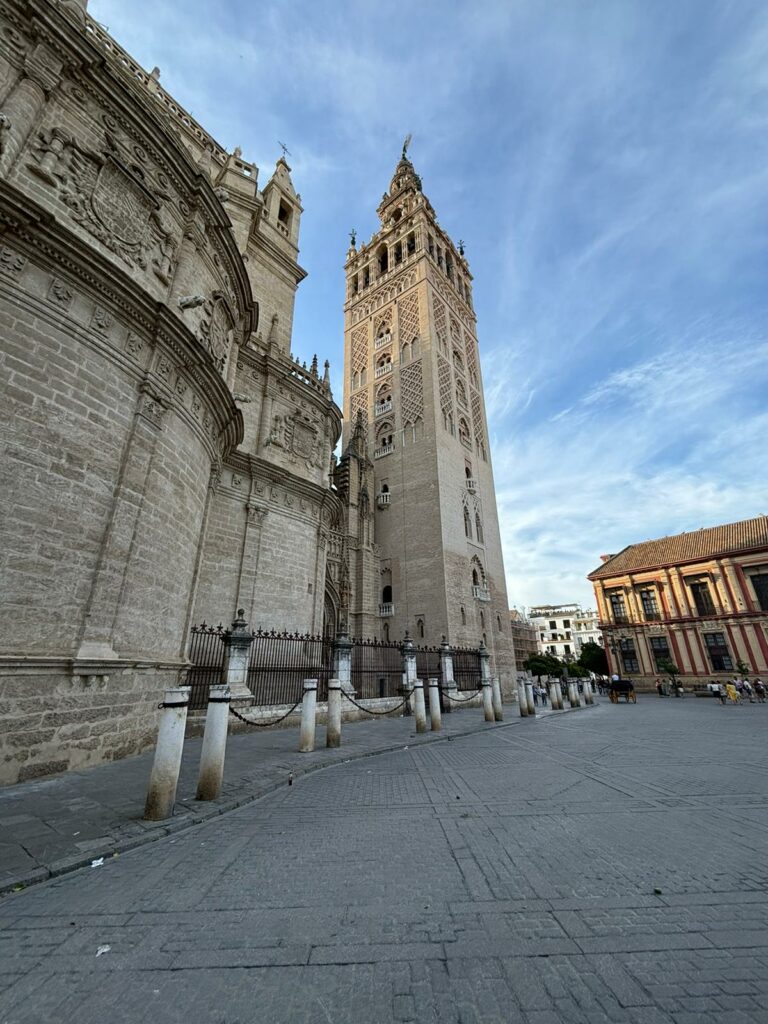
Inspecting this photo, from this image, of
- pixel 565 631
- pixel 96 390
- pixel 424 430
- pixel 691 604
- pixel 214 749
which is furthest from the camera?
pixel 565 631

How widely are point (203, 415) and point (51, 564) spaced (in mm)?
4584

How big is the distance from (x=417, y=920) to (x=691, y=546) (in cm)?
3971

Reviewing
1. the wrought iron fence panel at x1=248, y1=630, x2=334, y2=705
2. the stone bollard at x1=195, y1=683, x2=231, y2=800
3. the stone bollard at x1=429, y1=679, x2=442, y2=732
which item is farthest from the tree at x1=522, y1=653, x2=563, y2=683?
the stone bollard at x1=195, y1=683, x2=231, y2=800

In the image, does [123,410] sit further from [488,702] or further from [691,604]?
[691,604]

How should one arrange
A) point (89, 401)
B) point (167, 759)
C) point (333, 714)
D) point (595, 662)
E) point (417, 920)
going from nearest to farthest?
point (417, 920), point (167, 759), point (89, 401), point (333, 714), point (595, 662)

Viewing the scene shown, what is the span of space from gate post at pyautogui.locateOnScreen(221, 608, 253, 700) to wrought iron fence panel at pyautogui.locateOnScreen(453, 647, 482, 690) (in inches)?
436

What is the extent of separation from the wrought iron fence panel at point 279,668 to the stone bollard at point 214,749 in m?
5.74

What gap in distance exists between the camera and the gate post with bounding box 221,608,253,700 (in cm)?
974

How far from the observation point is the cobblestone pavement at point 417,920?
169 cm

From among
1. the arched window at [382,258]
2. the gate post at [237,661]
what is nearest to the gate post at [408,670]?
the gate post at [237,661]

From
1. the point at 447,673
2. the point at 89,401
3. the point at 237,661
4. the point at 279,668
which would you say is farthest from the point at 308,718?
the point at 447,673

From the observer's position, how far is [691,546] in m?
33.9

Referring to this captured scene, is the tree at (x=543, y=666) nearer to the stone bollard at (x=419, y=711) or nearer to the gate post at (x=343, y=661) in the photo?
the gate post at (x=343, y=661)

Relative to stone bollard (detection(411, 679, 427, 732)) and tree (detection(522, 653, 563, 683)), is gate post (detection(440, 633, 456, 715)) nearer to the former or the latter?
stone bollard (detection(411, 679, 427, 732))
